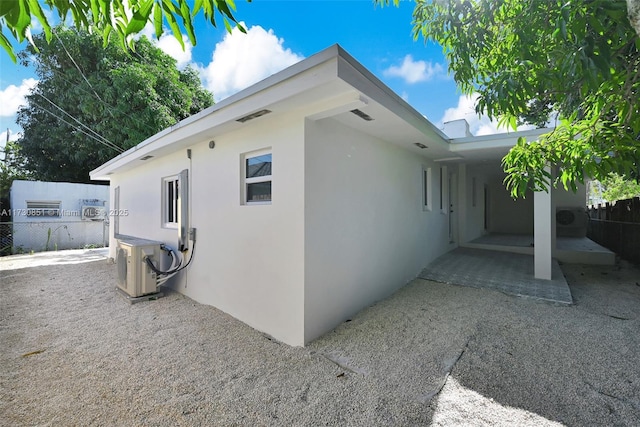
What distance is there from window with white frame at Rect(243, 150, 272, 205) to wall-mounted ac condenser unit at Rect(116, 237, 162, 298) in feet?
8.42

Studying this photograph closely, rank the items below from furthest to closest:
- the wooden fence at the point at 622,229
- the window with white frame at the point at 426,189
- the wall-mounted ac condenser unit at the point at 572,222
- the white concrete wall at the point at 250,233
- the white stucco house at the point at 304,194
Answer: the wall-mounted ac condenser unit at the point at 572,222 < the wooden fence at the point at 622,229 < the window with white frame at the point at 426,189 < the white concrete wall at the point at 250,233 < the white stucco house at the point at 304,194

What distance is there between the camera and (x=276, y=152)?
367cm

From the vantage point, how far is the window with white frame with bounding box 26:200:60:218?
466 inches

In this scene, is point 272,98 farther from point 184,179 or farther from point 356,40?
point 184,179

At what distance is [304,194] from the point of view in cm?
333

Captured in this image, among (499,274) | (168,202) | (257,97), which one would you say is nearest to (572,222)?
(499,274)

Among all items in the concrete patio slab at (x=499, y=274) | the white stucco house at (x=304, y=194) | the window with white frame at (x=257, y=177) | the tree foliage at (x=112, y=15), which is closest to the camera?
the tree foliage at (x=112, y=15)

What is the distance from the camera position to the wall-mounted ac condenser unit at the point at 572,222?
1061 cm

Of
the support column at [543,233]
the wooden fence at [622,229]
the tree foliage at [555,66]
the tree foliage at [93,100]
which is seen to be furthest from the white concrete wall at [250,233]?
the tree foliage at [93,100]

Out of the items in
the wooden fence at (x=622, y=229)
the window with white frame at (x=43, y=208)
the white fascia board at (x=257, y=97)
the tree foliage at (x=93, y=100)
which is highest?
the tree foliage at (x=93, y=100)

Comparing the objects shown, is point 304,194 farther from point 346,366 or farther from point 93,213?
point 93,213

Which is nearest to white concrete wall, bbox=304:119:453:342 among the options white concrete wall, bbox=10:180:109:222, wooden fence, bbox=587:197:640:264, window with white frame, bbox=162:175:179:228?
window with white frame, bbox=162:175:179:228

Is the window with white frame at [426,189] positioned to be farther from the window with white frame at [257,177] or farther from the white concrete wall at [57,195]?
the white concrete wall at [57,195]

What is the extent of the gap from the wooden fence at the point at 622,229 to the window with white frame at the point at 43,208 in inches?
801
